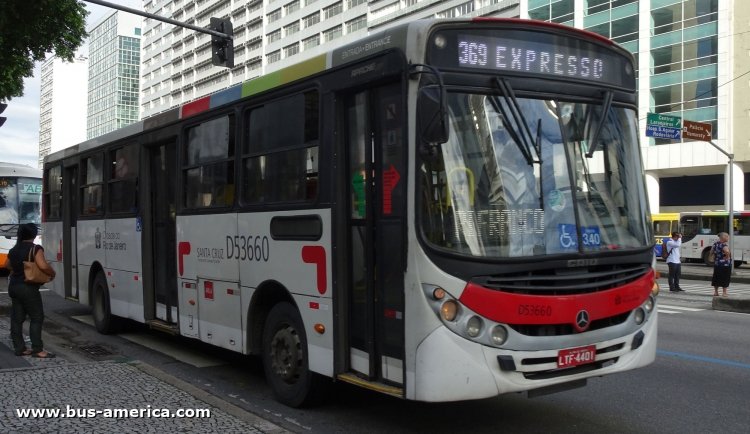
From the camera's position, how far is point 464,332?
4770 millimetres

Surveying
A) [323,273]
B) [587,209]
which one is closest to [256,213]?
[323,273]

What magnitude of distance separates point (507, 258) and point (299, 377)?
2.42m

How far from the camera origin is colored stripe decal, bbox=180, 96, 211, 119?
786 centimetres

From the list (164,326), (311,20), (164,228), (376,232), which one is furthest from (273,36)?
(376,232)

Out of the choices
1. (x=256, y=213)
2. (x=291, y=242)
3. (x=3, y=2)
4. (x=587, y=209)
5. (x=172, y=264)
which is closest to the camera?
(x=587, y=209)

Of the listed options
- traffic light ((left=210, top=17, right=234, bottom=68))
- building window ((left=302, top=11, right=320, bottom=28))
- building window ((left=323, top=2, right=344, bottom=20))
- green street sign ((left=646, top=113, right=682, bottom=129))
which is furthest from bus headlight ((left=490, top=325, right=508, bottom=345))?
building window ((left=302, top=11, right=320, bottom=28))

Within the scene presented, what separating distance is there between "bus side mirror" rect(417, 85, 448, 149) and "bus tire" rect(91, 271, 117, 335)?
743 centimetres

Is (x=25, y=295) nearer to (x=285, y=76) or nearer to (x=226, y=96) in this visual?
(x=226, y=96)

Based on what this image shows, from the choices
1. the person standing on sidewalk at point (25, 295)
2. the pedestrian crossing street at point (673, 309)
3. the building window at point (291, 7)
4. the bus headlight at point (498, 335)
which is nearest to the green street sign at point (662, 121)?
the pedestrian crossing street at point (673, 309)

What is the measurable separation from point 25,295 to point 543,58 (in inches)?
263

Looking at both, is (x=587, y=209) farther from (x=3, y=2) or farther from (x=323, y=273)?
(x=3, y=2)

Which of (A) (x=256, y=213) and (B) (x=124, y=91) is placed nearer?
(A) (x=256, y=213)

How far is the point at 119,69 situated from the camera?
141 m

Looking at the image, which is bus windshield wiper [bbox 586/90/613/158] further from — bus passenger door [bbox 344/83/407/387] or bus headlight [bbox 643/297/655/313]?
bus passenger door [bbox 344/83/407/387]
